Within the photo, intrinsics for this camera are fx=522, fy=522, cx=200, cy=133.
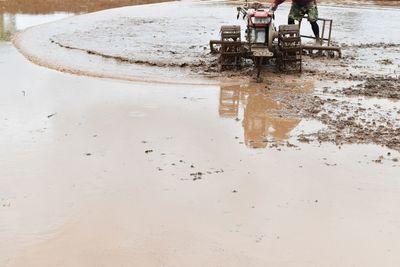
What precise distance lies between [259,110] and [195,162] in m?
2.65

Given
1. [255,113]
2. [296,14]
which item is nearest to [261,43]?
[255,113]

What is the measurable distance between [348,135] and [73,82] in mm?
5958

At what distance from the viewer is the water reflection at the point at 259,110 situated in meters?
7.90

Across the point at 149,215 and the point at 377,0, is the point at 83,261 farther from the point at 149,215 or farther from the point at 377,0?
the point at 377,0

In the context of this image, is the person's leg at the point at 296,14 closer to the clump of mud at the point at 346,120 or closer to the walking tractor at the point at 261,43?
the walking tractor at the point at 261,43

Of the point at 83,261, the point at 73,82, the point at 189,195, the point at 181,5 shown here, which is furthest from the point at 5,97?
the point at 181,5

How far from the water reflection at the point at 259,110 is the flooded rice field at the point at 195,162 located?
1.4 inches

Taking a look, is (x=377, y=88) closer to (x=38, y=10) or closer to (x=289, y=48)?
(x=289, y=48)

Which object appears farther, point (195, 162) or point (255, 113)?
point (255, 113)

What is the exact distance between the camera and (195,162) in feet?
22.3

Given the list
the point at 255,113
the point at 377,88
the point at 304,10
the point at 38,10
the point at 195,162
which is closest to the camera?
the point at 195,162

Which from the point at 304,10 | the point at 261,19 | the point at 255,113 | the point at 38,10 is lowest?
the point at 38,10

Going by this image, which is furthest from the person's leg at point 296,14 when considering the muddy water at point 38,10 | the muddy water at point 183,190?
the muddy water at point 38,10

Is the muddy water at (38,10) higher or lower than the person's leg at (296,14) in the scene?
lower
